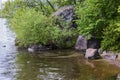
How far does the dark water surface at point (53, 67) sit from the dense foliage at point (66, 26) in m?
3.25

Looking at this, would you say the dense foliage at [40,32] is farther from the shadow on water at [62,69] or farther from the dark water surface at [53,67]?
the shadow on water at [62,69]

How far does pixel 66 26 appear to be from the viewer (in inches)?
1626

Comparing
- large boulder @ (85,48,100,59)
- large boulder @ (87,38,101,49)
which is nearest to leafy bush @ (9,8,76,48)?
large boulder @ (87,38,101,49)

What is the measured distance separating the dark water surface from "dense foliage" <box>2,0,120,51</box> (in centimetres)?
325

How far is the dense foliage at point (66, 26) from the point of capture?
33.3 metres

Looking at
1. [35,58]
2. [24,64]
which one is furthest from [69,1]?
[24,64]

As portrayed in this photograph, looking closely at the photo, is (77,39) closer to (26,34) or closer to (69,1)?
(26,34)

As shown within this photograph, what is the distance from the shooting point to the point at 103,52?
110ft

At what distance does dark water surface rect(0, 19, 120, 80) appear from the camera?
24.6m

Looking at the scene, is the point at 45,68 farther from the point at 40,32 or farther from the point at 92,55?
the point at 40,32

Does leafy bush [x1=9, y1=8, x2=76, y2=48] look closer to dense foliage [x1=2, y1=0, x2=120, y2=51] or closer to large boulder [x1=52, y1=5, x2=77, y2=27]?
dense foliage [x1=2, y1=0, x2=120, y2=51]

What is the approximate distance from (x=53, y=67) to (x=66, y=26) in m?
13.5

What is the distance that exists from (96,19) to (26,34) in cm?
969

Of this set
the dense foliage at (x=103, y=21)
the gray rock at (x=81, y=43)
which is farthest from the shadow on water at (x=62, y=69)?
the gray rock at (x=81, y=43)
